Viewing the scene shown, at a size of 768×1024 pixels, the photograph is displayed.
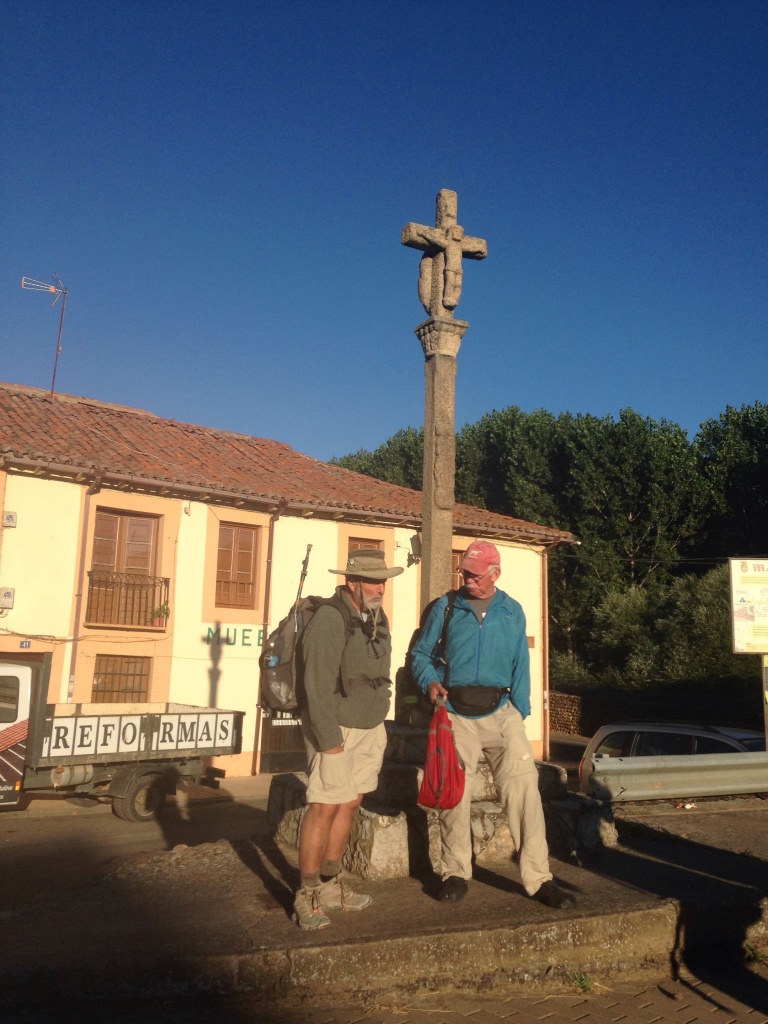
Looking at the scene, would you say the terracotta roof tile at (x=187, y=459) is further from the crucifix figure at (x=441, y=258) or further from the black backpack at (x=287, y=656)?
the black backpack at (x=287, y=656)

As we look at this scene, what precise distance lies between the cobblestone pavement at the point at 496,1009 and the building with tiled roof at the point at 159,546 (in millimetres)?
12053

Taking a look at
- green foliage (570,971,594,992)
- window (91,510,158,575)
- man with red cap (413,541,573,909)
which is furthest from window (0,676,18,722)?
green foliage (570,971,594,992)

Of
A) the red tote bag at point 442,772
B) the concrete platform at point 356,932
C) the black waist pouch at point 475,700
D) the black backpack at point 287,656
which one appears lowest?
the concrete platform at point 356,932

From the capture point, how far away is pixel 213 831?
1048 cm

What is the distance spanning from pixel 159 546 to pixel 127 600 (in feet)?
3.98

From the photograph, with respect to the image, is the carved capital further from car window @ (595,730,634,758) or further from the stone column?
car window @ (595,730,634,758)

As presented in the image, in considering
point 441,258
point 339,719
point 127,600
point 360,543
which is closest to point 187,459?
point 127,600

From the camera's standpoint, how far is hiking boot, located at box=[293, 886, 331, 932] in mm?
3766

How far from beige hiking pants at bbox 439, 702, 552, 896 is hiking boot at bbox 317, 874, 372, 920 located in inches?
19.2

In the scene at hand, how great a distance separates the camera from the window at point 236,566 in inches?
703

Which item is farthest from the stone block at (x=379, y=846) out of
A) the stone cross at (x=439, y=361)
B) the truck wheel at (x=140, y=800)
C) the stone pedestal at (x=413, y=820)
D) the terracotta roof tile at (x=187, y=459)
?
the terracotta roof tile at (x=187, y=459)

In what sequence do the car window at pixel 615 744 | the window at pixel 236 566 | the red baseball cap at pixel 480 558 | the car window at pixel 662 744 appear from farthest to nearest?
the window at pixel 236 566 < the car window at pixel 615 744 < the car window at pixel 662 744 < the red baseball cap at pixel 480 558

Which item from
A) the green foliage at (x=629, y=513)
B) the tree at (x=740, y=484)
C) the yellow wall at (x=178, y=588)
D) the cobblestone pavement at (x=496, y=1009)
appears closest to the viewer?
the cobblestone pavement at (x=496, y=1009)

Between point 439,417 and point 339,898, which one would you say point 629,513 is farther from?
point 339,898
